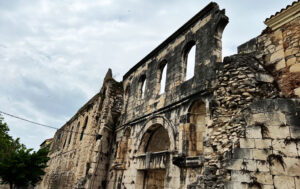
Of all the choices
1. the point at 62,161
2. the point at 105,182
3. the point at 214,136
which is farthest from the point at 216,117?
the point at 62,161

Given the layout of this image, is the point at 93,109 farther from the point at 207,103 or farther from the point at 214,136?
the point at 214,136

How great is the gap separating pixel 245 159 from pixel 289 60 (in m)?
2.55

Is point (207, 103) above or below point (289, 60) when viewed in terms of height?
below

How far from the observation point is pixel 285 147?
4086 millimetres

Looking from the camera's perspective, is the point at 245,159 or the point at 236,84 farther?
the point at 236,84

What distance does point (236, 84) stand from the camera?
5.21 m

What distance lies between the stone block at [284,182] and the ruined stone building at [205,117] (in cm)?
1

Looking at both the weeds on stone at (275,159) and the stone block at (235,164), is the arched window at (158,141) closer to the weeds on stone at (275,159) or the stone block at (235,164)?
the stone block at (235,164)

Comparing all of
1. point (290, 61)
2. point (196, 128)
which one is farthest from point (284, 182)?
point (196, 128)

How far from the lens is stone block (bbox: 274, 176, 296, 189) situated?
3.79 metres

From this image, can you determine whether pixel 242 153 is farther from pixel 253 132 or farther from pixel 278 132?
pixel 278 132

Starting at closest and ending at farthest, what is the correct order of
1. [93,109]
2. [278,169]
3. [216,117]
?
[278,169], [216,117], [93,109]

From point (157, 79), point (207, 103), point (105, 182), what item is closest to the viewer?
point (207, 103)

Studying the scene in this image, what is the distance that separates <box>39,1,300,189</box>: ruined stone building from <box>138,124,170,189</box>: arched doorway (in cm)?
4
